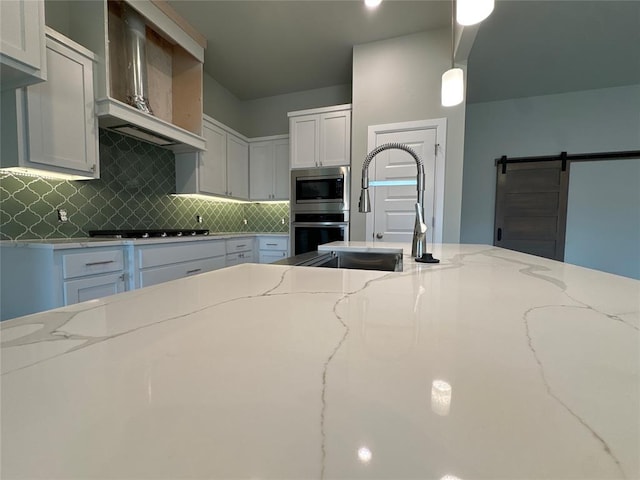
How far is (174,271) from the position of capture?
231 cm

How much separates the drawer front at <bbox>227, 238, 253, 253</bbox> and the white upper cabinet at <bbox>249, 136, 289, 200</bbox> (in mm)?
722

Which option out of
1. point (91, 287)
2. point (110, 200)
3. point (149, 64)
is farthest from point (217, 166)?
point (91, 287)

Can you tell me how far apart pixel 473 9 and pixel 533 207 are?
3.66 meters

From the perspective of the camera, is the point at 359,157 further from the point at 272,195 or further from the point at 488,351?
the point at 488,351

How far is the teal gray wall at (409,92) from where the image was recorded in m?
2.63

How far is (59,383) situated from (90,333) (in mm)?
141

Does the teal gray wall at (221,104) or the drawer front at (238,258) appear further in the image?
the teal gray wall at (221,104)

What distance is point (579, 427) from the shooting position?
0.21 meters

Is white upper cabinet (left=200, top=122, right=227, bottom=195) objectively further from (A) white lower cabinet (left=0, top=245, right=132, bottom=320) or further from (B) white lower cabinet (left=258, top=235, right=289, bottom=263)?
(A) white lower cabinet (left=0, top=245, right=132, bottom=320)

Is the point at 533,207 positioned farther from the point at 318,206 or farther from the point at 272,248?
the point at 272,248

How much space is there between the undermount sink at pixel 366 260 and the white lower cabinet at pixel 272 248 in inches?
74.8

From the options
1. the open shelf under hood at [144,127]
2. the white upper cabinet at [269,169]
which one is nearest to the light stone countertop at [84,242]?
the open shelf under hood at [144,127]

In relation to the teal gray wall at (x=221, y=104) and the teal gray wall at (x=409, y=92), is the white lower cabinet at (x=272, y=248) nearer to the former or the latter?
the teal gray wall at (x=409, y=92)

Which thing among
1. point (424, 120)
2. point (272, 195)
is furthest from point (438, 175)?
point (272, 195)
